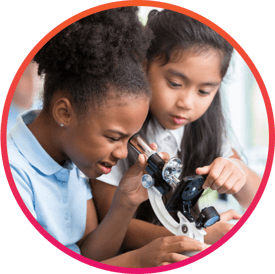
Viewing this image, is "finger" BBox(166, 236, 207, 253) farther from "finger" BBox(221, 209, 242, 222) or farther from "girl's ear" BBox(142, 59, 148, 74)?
"girl's ear" BBox(142, 59, 148, 74)

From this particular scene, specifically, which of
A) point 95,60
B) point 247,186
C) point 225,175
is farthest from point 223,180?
point 95,60

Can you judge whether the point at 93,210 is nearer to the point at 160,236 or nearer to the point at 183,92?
the point at 160,236

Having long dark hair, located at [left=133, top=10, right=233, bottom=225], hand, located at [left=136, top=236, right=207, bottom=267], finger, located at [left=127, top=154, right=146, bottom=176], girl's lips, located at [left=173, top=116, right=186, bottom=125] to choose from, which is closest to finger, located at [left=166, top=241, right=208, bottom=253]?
hand, located at [left=136, top=236, right=207, bottom=267]

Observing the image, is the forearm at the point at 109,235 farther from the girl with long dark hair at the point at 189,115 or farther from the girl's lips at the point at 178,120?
the girl's lips at the point at 178,120

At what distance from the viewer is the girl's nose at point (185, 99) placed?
37.1 inches

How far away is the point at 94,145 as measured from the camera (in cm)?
90

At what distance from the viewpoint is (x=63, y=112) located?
2.93 feet

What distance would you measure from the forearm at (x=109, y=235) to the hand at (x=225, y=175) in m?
0.24

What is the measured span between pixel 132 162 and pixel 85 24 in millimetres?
403

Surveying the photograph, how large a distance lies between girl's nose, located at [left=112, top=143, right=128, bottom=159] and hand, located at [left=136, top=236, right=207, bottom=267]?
0.28 meters

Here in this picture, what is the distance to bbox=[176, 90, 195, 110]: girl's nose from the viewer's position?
943 mm

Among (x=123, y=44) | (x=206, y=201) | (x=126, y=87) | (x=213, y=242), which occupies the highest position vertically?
(x=123, y=44)

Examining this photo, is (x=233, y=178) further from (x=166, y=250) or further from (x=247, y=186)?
(x=166, y=250)

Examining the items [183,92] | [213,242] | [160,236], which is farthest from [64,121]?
[213,242]
